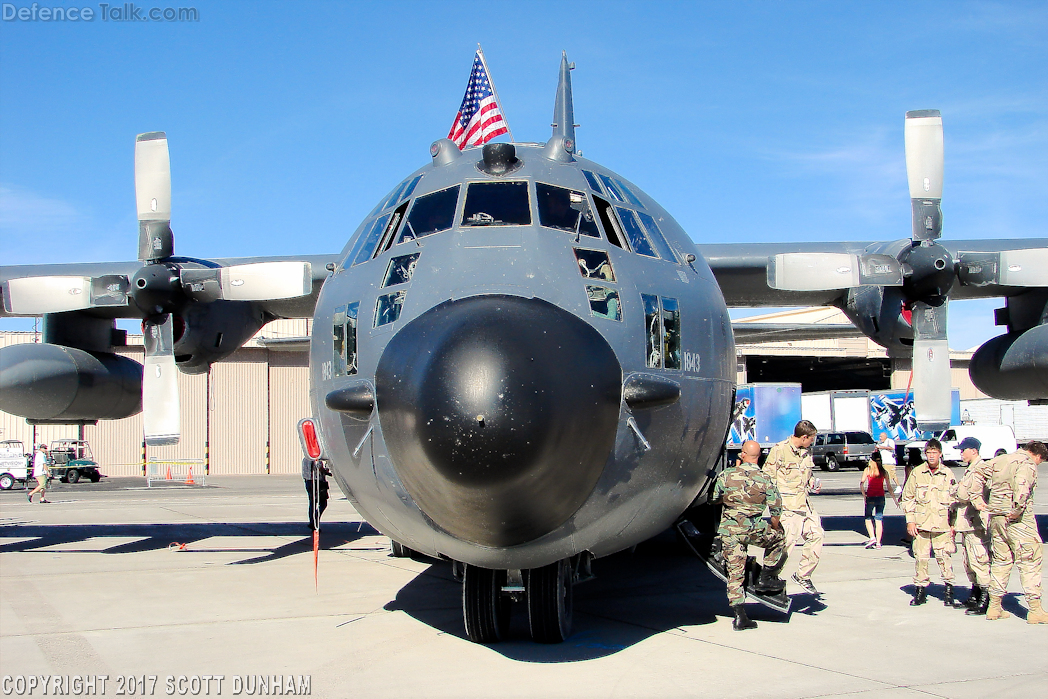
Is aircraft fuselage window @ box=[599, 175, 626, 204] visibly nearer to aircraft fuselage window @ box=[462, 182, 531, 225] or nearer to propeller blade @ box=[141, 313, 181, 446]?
aircraft fuselage window @ box=[462, 182, 531, 225]

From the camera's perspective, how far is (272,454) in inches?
1705

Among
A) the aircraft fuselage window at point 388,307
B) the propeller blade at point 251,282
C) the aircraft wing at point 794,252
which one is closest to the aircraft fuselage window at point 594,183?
the aircraft fuselage window at point 388,307

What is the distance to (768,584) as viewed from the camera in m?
7.20

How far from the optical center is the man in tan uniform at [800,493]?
26.2 feet

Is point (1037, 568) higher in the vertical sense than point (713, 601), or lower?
higher

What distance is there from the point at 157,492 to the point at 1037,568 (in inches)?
1109

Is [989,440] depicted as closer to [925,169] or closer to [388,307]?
[925,169]

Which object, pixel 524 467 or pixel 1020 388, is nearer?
pixel 524 467

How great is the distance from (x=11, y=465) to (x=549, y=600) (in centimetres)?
3367

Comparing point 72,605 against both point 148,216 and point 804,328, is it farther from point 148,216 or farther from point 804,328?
point 804,328

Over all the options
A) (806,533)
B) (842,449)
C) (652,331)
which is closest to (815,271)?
(806,533)

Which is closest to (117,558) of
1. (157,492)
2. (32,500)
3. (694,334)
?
(694,334)

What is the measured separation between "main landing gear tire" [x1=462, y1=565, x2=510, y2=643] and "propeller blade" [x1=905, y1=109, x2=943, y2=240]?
25.0 feet

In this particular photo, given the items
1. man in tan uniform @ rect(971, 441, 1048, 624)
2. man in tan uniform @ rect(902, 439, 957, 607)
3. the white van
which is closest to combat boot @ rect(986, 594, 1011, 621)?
man in tan uniform @ rect(971, 441, 1048, 624)
